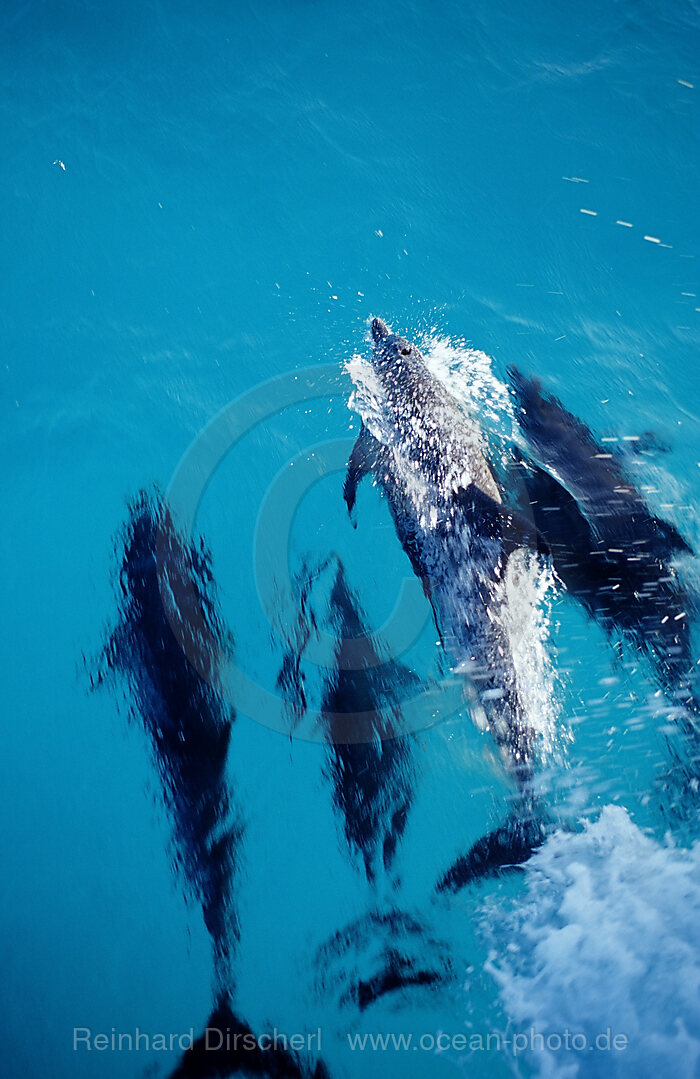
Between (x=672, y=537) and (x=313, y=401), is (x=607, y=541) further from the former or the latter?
(x=313, y=401)

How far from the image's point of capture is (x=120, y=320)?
13.9ft

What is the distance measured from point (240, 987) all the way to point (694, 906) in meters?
2.14

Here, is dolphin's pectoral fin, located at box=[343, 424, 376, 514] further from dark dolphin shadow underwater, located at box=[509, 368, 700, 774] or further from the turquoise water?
dark dolphin shadow underwater, located at box=[509, 368, 700, 774]

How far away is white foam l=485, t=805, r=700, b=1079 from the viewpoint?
2.90m

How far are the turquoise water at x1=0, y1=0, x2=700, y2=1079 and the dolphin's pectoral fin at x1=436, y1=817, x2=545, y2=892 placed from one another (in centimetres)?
7

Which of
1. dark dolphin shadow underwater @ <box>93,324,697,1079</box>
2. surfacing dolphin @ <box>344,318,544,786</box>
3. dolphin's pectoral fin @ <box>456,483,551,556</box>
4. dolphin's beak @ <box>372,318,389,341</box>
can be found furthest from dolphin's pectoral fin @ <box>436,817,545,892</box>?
dolphin's beak @ <box>372,318,389,341</box>

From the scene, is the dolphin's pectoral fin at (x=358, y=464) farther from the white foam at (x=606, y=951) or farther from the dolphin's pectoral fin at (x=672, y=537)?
the white foam at (x=606, y=951)

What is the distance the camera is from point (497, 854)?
304cm

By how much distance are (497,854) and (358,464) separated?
211 centimetres

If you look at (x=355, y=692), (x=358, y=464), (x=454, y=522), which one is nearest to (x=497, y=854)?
(x=355, y=692)

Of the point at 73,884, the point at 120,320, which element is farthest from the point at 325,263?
the point at 73,884

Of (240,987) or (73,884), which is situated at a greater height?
(73,884)

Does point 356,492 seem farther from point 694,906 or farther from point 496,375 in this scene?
point 694,906

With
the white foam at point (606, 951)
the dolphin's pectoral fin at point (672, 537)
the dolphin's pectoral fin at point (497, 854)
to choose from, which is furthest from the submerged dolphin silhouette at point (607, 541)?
the dolphin's pectoral fin at point (497, 854)
